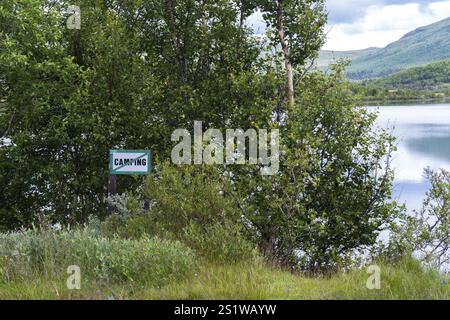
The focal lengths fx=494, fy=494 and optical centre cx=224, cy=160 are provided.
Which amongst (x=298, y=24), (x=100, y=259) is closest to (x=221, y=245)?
(x=100, y=259)

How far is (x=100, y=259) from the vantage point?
672 cm

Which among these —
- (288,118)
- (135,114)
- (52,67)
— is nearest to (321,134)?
(288,118)

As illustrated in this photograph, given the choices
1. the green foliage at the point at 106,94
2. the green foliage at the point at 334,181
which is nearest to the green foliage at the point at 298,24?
the green foliage at the point at 106,94

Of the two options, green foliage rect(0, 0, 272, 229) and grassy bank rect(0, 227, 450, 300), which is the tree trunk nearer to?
green foliage rect(0, 0, 272, 229)

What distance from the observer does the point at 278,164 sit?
1327 centimetres

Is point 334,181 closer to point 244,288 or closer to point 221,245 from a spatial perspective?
point 221,245

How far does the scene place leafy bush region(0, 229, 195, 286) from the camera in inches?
256

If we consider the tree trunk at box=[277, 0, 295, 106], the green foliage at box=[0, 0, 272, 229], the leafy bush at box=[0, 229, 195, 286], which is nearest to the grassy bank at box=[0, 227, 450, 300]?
the leafy bush at box=[0, 229, 195, 286]

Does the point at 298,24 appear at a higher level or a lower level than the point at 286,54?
higher

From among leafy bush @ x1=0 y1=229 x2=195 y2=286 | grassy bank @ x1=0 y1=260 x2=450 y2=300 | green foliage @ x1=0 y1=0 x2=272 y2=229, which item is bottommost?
grassy bank @ x1=0 y1=260 x2=450 y2=300

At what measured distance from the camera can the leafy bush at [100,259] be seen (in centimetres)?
650

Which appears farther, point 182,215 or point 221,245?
point 182,215

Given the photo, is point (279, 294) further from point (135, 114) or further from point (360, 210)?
point (135, 114)

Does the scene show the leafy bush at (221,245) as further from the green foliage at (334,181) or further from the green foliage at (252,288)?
the green foliage at (334,181)
